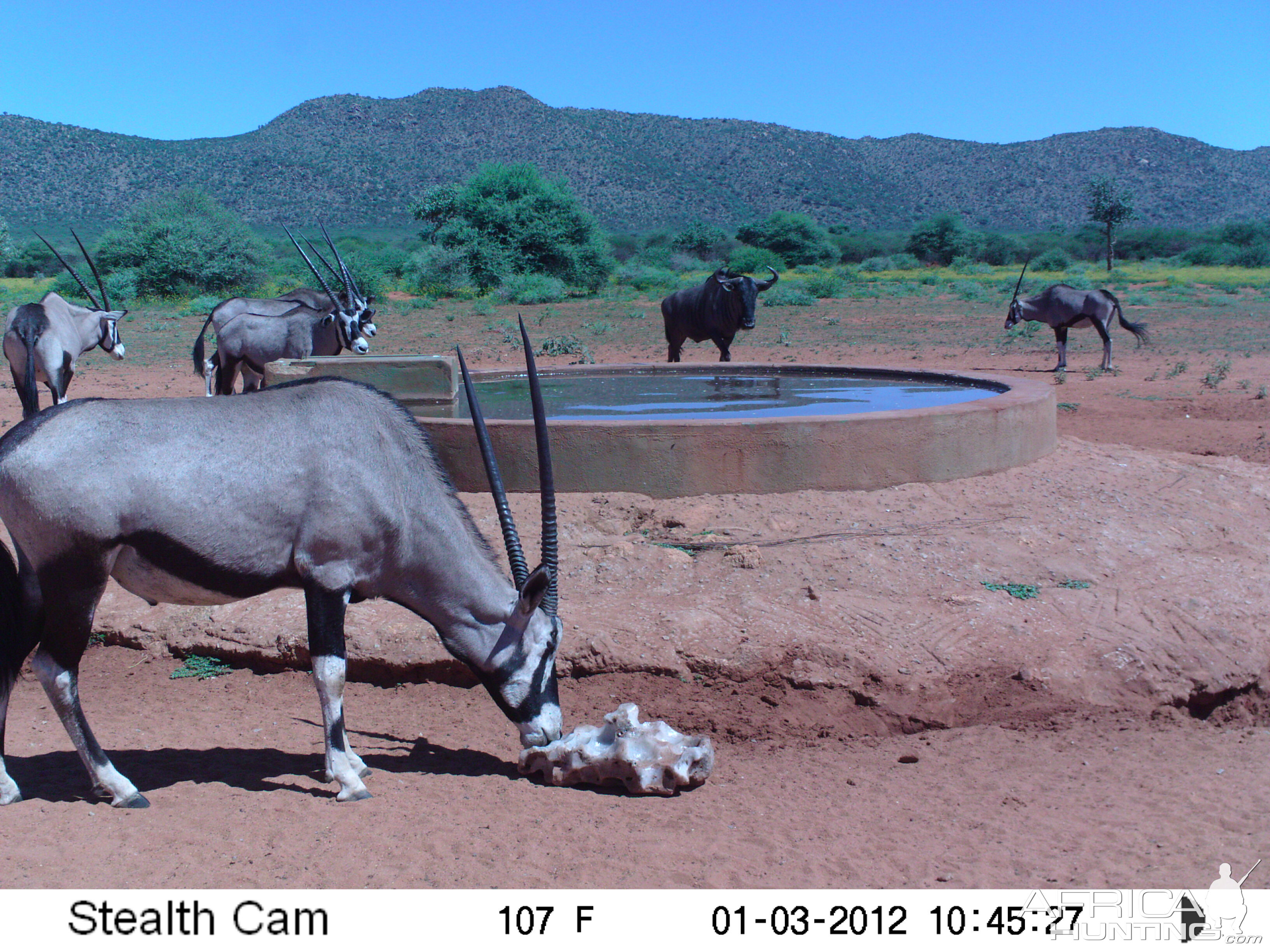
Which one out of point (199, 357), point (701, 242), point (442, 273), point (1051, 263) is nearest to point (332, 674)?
point (199, 357)

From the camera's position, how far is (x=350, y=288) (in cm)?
1171

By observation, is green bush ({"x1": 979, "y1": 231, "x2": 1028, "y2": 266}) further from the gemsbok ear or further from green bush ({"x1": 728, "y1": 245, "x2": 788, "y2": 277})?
the gemsbok ear

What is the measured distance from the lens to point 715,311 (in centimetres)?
1434

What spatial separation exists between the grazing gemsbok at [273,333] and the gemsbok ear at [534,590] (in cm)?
809

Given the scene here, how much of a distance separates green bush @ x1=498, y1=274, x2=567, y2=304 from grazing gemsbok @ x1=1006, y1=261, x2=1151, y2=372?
16.1m

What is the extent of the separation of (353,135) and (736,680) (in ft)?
302

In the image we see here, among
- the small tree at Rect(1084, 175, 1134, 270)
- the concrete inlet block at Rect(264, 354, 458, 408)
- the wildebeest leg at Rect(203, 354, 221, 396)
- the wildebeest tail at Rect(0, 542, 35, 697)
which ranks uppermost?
the small tree at Rect(1084, 175, 1134, 270)

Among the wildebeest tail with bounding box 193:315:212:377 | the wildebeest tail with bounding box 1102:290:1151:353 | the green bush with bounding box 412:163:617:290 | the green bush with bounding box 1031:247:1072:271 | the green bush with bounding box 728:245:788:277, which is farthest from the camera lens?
the green bush with bounding box 1031:247:1072:271

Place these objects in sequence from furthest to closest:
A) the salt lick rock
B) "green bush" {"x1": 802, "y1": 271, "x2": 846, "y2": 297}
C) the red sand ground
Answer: "green bush" {"x1": 802, "y1": 271, "x2": 846, "y2": 297} → the salt lick rock → the red sand ground

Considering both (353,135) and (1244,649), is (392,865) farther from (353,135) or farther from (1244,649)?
(353,135)

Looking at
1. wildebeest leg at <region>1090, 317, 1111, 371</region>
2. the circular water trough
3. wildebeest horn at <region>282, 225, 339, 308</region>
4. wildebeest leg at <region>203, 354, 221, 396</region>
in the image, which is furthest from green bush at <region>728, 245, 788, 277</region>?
the circular water trough

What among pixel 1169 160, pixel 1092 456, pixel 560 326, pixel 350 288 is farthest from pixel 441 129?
pixel 1092 456

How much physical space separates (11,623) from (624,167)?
85.1 meters

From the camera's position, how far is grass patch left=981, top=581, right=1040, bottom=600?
541 cm
